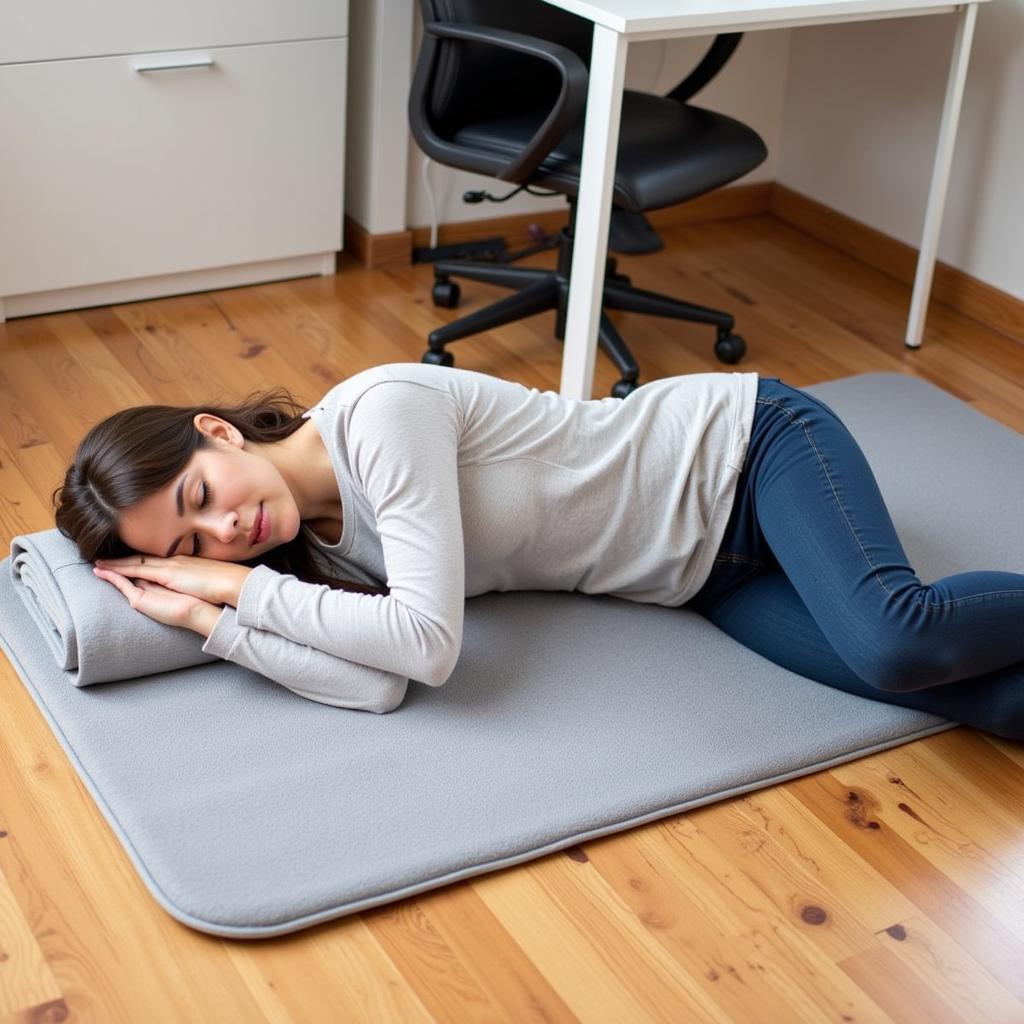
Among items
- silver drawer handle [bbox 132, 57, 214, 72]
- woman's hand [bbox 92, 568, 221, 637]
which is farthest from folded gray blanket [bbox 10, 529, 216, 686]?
silver drawer handle [bbox 132, 57, 214, 72]

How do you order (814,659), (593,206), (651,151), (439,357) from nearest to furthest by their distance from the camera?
(814,659) < (593,206) < (651,151) < (439,357)

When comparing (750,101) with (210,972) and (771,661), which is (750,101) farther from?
(210,972)

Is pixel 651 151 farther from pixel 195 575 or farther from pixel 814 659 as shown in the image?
pixel 195 575

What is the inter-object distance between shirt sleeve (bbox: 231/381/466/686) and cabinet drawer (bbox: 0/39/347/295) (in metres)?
1.28

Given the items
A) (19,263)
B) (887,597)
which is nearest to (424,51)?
(19,263)

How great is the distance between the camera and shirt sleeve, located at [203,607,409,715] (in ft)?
6.03

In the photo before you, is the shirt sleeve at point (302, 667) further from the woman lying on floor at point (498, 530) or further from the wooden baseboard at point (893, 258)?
the wooden baseboard at point (893, 258)

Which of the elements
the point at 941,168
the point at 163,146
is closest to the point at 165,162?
the point at 163,146

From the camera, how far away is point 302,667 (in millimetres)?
1849

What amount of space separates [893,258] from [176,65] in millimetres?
1713

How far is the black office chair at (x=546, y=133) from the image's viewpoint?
2.56 meters

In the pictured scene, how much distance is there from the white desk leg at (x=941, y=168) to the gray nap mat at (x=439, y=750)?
128cm

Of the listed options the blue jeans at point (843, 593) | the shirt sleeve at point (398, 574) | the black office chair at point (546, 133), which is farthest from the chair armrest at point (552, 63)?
the shirt sleeve at point (398, 574)

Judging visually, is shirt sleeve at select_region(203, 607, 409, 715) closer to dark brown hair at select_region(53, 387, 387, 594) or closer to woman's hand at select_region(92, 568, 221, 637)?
woman's hand at select_region(92, 568, 221, 637)
